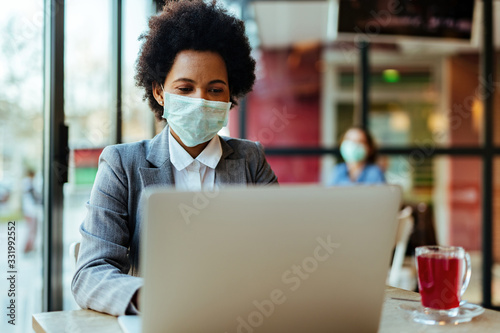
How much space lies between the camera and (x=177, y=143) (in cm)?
147

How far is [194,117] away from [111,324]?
583 mm

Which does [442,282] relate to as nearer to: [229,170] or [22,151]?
[229,170]

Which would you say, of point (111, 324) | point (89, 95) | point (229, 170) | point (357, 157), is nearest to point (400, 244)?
point (357, 157)

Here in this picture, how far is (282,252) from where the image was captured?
0.83 metres

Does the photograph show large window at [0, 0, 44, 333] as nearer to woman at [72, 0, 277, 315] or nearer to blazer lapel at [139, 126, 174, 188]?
woman at [72, 0, 277, 315]

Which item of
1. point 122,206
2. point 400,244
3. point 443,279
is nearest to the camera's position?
point 443,279

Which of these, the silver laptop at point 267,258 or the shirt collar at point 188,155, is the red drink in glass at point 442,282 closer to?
the silver laptop at point 267,258

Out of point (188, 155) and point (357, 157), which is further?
point (357, 157)

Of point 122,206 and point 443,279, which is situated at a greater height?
point 122,206

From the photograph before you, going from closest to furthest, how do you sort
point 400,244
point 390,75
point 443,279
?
point 443,279 → point 400,244 → point 390,75

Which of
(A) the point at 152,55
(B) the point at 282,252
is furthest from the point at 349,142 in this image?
(B) the point at 282,252

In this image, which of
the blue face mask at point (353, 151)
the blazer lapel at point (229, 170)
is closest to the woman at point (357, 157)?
the blue face mask at point (353, 151)

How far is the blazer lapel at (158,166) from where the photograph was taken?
137 cm

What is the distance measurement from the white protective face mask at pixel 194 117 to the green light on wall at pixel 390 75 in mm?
4342
